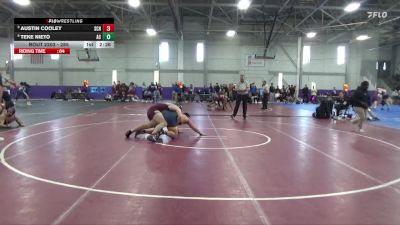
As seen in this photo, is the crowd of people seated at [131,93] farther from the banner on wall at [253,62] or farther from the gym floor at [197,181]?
the gym floor at [197,181]

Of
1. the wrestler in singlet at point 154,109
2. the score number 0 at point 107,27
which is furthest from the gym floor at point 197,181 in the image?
the score number 0 at point 107,27

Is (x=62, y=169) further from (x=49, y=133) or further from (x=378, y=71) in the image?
(x=378, y=71)

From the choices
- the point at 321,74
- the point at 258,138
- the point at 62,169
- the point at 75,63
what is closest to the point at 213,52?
the point at 321,74

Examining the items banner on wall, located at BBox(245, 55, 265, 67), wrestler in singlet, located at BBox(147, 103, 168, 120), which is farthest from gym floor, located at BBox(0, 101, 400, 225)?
banner on wall, located at BBox(245, 55, 265, 67)

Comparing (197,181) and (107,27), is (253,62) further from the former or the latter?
(197,181)

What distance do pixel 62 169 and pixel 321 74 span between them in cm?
3550

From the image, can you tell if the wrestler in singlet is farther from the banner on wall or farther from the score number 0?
the banner on wall

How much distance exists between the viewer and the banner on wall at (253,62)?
1404 inches

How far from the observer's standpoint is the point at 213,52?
3706cm
